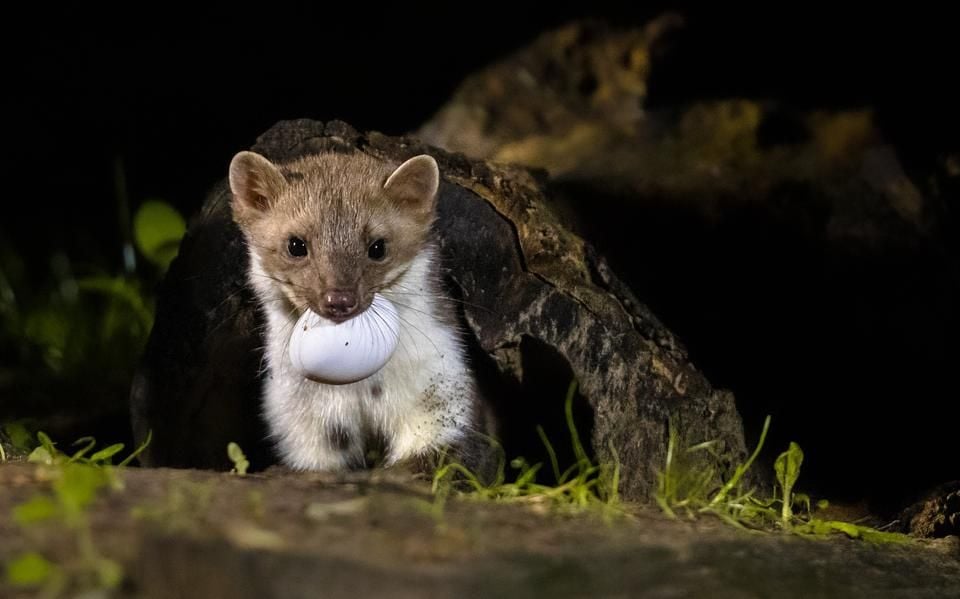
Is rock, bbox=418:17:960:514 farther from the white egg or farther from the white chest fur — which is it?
the white egg

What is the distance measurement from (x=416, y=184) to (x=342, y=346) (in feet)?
2.61

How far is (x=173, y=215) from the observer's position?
696 cm

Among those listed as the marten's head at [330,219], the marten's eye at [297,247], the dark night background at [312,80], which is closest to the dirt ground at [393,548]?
the marten's head at [330,219]

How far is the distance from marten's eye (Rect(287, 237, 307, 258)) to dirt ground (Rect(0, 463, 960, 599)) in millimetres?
1193

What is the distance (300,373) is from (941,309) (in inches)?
133

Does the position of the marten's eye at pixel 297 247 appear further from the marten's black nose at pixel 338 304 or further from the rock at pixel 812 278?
the rock at pixel 812 278

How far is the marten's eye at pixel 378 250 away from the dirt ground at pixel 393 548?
Result: 114cm

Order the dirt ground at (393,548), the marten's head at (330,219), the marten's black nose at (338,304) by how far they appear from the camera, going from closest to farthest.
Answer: the dirt ground at (393,548) → the marten's black nose at (338,304) → the marten's head at (330,219)

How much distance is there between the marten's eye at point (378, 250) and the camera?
463 centimetres

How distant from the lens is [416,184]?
4695 millimetres

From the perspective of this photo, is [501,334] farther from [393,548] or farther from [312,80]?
[312,80]

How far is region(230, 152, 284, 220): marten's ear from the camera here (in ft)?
15.1

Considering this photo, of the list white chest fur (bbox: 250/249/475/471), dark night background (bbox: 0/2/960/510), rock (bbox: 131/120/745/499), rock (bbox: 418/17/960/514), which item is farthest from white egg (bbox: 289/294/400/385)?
dark night background (bbox: 0/2/960/510)

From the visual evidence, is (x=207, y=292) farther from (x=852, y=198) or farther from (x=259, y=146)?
(x=852, y=198)
